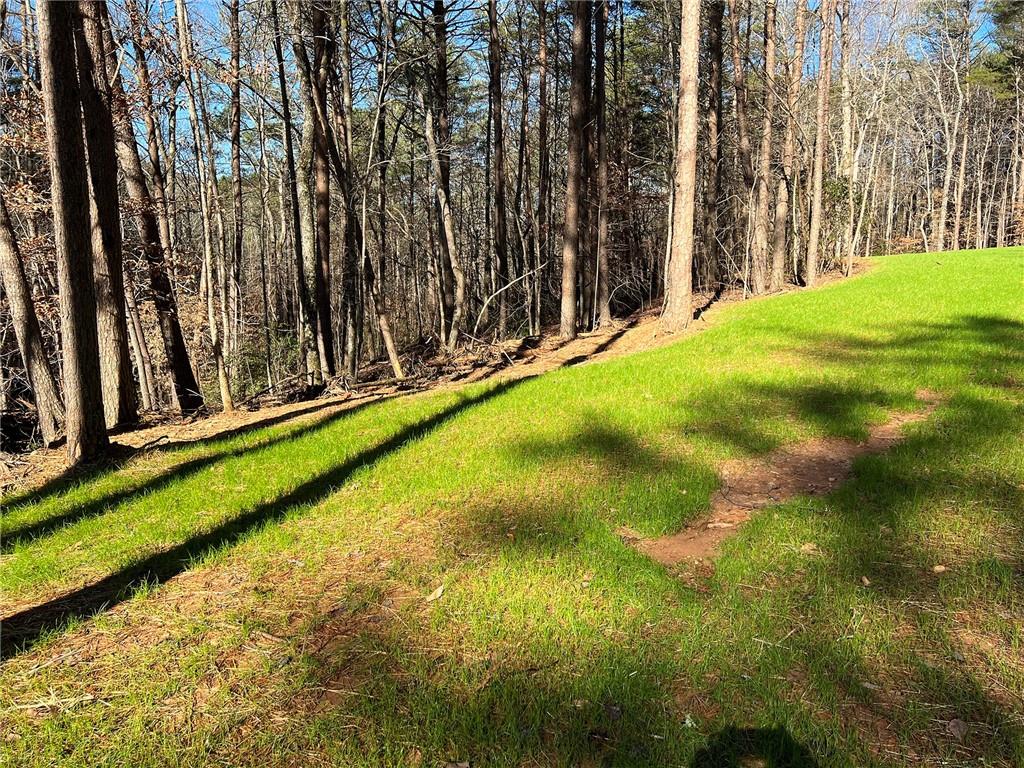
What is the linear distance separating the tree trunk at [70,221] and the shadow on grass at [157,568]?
2616mm

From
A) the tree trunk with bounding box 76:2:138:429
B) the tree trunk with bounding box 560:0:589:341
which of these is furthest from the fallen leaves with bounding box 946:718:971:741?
the tree trunk with bounding box 560:0:589:341

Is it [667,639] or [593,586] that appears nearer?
[667,639]

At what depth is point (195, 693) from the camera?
8.80 ft

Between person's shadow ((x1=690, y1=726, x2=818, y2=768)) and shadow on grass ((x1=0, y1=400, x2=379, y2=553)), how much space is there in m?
4.83

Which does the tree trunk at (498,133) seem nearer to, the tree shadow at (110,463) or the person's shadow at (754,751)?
the tree shadow at (110,463)

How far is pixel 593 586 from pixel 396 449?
9.85ft

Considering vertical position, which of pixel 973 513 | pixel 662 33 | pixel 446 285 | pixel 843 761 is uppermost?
pixel 662 33

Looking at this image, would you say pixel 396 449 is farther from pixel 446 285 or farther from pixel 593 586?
pixel 446 285

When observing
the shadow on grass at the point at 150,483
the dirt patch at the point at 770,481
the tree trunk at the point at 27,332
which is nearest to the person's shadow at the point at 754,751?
the dirt patch at the point at 770,481

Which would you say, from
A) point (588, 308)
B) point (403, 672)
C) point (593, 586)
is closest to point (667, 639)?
point (593, 586)

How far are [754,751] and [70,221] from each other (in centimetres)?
665

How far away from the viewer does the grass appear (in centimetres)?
239

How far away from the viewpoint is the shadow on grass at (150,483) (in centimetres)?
457

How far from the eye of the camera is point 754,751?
229 centimetres
